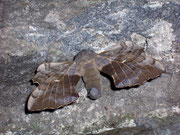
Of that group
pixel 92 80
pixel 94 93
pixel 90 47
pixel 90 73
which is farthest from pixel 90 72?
pixel 90 47

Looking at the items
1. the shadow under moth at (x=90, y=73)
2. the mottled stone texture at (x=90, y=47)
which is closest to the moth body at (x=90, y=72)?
the shadow under moth at (x=90, y=73)

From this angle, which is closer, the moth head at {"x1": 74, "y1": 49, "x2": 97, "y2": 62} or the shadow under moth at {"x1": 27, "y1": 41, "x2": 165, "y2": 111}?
the shadow under moth at {"x1": 27, "y1": 41, "x2": 165, "y2": 111}

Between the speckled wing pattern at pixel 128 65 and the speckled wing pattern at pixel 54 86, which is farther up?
the speckled wing pattern at pixel 128 65

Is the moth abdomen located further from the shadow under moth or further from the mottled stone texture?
the mottled stone texture

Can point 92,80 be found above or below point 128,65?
below

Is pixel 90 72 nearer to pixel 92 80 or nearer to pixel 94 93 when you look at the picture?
pixel 92 80

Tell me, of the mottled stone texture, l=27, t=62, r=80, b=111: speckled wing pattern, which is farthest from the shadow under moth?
the mottled stone texture

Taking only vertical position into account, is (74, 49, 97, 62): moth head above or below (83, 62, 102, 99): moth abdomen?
above

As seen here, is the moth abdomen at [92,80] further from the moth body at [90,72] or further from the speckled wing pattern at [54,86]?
the speckled wing pattern at [54,86]
